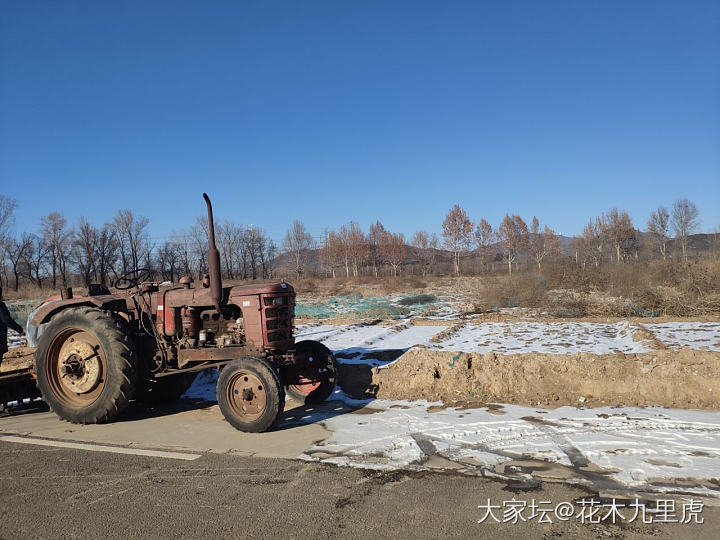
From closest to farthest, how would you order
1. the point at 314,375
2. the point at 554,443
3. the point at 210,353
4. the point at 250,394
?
the point at 554,443, the point at 250,394, the point at 210,353, the point at 314,375

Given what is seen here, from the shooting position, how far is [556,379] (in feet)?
21.5

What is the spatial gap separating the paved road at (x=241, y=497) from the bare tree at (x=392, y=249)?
63.8 metres

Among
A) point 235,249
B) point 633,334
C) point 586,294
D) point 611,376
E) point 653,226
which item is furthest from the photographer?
point 235,249

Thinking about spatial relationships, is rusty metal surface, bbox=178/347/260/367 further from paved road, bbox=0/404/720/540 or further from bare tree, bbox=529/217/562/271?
bare tree, bbox=529/217/562/271

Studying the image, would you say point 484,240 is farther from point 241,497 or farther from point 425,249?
point 241,497

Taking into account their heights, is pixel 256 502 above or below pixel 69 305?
below

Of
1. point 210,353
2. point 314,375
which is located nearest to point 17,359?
point 210,353

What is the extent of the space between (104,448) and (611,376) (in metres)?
5.94

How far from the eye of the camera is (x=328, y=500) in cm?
359

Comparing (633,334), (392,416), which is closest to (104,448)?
(392,416)

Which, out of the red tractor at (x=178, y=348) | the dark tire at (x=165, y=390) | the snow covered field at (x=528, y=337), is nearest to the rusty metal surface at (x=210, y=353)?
the red tractor at (x=178, y=348)

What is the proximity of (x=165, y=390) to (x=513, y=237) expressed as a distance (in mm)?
64543

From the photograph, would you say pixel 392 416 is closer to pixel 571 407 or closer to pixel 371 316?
pixel 571 407

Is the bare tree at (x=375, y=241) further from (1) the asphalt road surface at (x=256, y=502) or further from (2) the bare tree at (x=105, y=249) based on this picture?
(1) the asphalt road surface at (x=256, y=502)
